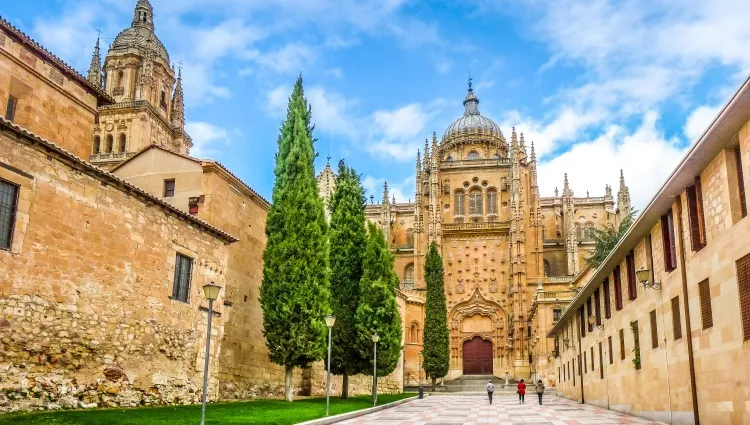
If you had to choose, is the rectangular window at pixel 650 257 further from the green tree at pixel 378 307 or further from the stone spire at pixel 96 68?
the stone spire at pixel 96 68

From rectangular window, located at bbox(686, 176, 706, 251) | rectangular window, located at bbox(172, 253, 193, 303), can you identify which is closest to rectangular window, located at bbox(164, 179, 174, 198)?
rectangular window, located at bbox(172, 253, 193, 303)

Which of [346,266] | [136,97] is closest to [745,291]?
[346,266]

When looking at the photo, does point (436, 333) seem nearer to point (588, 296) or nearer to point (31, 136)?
point (588, 296)

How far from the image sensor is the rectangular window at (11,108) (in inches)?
703

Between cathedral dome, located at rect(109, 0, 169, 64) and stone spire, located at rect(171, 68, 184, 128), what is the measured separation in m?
2.43

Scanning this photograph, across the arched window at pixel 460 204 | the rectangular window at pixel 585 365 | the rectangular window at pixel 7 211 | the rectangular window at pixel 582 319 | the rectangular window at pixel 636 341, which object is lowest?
the rectangular window at pixel 585 365

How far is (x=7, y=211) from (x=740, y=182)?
13142mm

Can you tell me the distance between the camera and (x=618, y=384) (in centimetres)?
1975

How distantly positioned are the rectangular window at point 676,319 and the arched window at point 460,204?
45322 millimetres

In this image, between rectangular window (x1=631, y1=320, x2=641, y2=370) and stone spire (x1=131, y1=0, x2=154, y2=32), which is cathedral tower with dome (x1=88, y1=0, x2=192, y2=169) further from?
rectangular window (x1=631, y1=320, x2=641, y2=370)

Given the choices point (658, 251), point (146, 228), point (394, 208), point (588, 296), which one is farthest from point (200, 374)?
point (394, 208)

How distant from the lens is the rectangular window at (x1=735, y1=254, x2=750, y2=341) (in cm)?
1005

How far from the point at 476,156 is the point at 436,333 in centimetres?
2614

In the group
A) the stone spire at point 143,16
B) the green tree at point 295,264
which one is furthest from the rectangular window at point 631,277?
the stone spire at point 143,16
